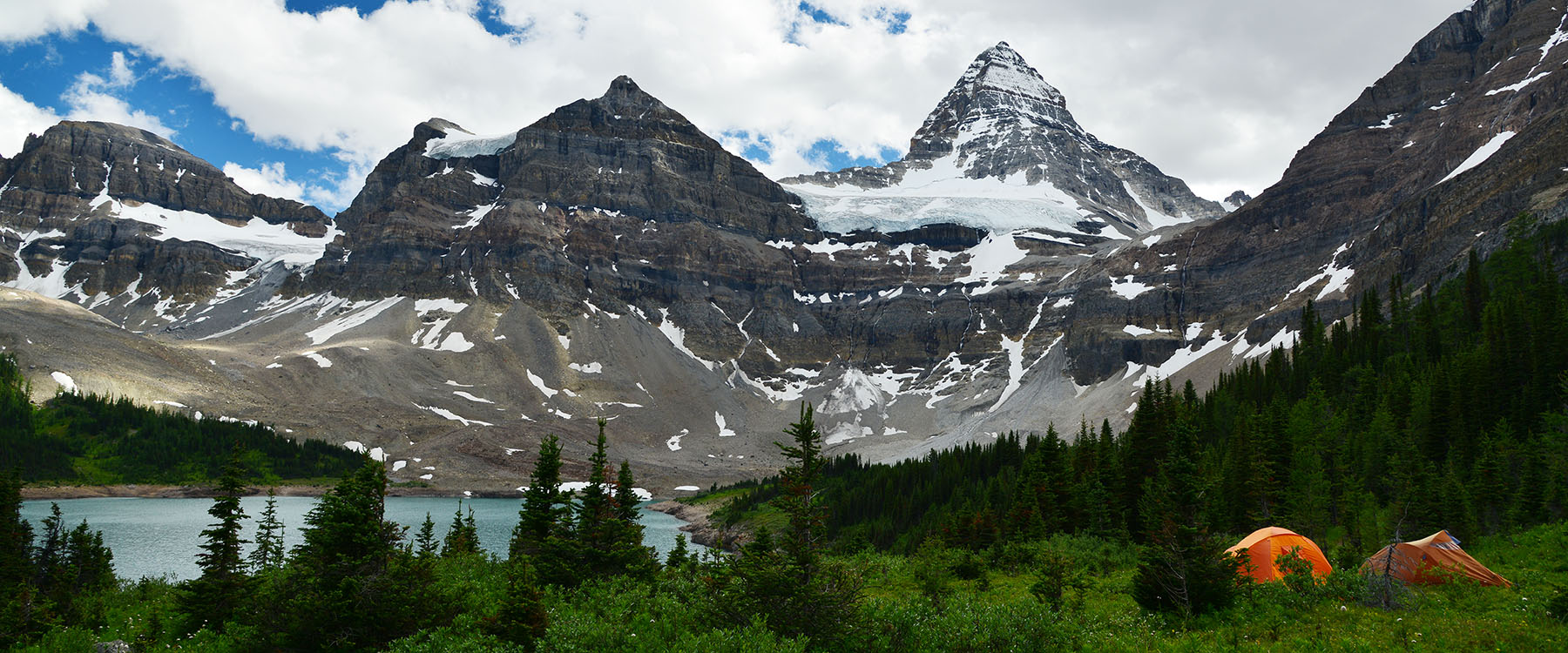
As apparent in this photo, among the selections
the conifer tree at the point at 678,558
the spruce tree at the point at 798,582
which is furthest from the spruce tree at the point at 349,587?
the conifer tree at the point at 678,558

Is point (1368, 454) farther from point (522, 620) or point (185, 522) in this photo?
point (185, 522)

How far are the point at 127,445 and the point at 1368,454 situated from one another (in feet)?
515

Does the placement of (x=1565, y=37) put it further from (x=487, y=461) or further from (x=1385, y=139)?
(x=487, y=461)

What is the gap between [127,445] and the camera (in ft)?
439

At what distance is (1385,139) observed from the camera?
19588 centimetres

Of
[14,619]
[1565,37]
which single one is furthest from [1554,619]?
[1565,37]

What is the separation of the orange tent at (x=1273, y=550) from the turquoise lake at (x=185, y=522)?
1043 inches

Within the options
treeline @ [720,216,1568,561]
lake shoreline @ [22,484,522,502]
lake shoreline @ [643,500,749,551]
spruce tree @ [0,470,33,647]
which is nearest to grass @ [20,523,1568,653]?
spruce tree @ [0,470,33,647]

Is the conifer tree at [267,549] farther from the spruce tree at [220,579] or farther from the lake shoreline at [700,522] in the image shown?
the lake shoreline at [700,522]

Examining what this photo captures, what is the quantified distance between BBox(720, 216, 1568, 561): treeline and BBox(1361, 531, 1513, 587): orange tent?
489 cm

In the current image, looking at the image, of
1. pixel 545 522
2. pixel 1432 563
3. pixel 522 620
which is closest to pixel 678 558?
pixel 545 522

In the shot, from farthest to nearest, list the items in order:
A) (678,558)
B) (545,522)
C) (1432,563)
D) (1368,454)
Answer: (1368,454) < (678,558) < (545,522) < (1432,563)

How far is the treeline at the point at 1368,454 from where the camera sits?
35.5m

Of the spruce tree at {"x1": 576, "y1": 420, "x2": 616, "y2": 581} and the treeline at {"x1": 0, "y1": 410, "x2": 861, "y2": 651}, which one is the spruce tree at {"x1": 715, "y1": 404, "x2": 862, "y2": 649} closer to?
the treeline at {"x1": 0, "y1": 410, "x2": 861, "y2": 651}
